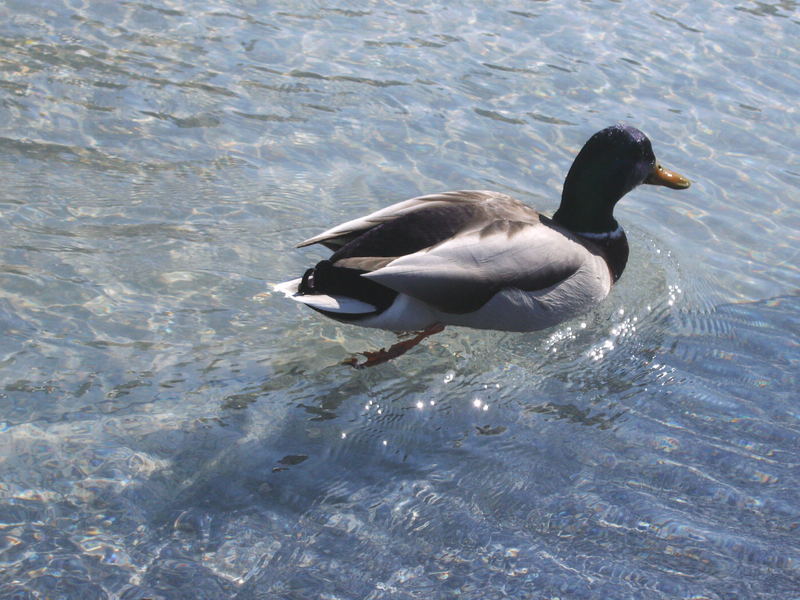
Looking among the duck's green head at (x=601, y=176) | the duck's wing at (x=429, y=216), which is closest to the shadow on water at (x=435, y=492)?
the duck's wing at (x=429, y=216)

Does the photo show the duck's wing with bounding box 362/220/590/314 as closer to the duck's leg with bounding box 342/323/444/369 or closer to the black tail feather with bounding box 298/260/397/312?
the black tail feather with bounding box 298/260/397/312

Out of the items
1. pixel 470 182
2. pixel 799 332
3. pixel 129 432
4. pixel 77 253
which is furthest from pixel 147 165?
pixel 799 332

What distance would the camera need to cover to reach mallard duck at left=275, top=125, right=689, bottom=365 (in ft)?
12.8

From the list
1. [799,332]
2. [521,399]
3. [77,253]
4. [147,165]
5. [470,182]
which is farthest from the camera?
[470,182]

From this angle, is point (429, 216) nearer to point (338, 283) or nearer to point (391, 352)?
point (338, 283)

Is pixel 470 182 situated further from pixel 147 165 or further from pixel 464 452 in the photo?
pixel 464 452

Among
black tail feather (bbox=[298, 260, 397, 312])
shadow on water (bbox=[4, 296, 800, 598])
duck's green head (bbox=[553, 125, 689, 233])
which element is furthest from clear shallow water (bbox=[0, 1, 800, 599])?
duck's green head (bbox=[553, 125, 689, 233])

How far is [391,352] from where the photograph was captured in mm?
4109

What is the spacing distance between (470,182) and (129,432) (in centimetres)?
290

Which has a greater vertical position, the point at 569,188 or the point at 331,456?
the point at 569,188

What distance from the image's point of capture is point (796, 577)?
3.04 meters

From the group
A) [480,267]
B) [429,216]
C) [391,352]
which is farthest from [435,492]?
[429,216]

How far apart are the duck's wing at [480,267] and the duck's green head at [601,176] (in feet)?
1.60

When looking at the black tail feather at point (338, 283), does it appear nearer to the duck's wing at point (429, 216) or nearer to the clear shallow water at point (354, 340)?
the duck's wing at point (429, 216)
